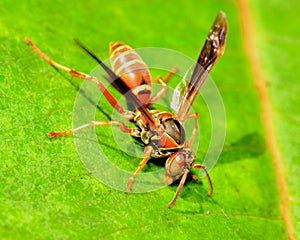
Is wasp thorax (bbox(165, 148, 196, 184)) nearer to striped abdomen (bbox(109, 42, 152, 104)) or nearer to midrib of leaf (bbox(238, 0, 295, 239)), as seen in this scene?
striped abdomen (bbox(109, 42, 152, 104))

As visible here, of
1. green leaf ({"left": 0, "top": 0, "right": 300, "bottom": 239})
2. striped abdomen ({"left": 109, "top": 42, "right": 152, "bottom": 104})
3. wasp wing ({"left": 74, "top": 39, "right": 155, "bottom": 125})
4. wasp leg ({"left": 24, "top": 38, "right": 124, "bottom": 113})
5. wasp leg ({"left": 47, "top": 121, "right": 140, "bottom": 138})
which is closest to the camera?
green leaf ({"left": 0, "top": 0, "right": 300, "bottom": 239})

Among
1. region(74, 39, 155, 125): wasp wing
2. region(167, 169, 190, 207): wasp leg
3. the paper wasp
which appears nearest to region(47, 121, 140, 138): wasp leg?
the paper wasp

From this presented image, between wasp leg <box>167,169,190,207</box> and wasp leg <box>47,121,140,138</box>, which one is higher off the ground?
wasp leg <box>47,121,140,138</box>

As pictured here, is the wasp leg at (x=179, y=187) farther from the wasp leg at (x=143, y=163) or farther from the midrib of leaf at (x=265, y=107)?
the midrib of leaf at (x=265, y=107)

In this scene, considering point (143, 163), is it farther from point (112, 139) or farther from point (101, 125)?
point (101, 125)

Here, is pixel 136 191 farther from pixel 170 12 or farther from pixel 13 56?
pixel 170 12

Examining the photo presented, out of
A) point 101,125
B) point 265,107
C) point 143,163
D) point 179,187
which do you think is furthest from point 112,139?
point 265,107
